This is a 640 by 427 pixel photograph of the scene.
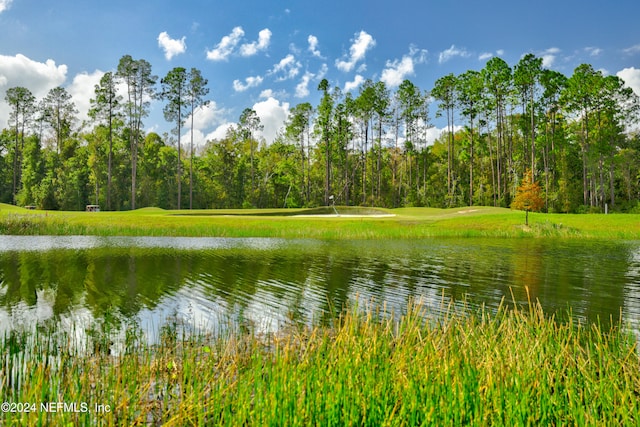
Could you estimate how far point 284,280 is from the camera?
1238cm

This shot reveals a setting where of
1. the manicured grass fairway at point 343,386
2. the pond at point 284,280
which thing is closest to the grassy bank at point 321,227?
the pond at point 284,280

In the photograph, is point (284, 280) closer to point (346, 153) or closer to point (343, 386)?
point (343, 386)

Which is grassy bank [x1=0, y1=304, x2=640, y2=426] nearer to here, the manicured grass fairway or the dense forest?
the manicured grass fairway

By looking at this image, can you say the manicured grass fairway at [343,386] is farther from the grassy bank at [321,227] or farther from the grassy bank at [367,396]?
the grassy bank at [321,227]

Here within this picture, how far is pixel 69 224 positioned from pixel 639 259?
3126 cm

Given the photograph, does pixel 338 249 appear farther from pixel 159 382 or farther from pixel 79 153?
pixel 79 153

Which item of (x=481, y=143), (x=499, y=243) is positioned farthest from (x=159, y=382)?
(x=481, y=143)

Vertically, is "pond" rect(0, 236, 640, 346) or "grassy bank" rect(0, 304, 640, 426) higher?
"grassy bank" rect(0, 304, 640, 426)

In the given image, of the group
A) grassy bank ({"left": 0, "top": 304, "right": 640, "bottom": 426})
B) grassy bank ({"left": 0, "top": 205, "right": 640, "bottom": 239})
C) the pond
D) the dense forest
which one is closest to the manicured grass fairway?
grassy bank ({"left": 0, "top": 304, "right": 640, "bottom": 426})

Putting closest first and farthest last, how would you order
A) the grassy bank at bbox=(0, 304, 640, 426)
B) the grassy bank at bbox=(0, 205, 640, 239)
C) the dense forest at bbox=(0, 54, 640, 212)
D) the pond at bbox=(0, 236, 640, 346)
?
the grassy bank at bbox=(0, 304, 640, 426) → the pond at bbox=(0, 236, 640, 346) → the grassy bank at bbox=(0, 205, 640, 239) → the dense forest at bbox=(0, 54, 640, 212)

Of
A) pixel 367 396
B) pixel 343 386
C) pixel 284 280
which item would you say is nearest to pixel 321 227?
pixel 284 280

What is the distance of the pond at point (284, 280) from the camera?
8445mm

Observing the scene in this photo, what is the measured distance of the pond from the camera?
8.45 metres

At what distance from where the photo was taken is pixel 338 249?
20.4 meters
